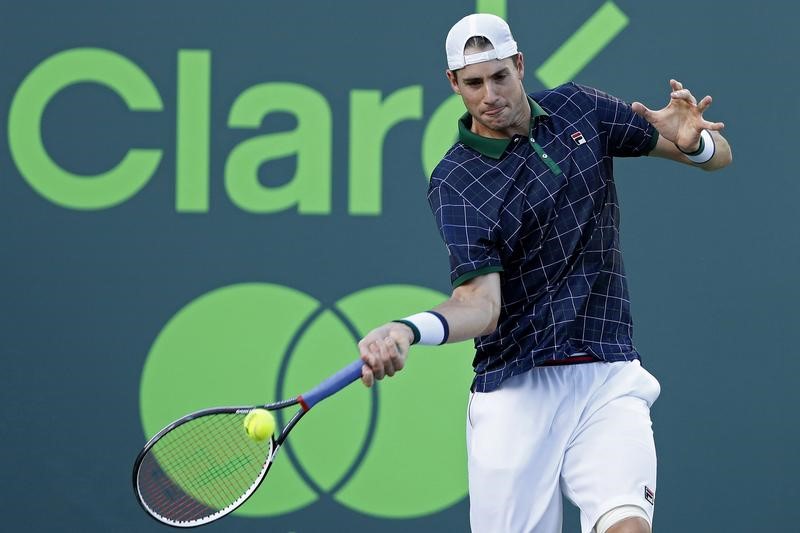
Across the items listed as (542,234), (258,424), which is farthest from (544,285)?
(258,424)

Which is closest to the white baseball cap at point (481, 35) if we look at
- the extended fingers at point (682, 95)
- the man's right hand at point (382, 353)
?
the extended fingers at point (682, 95)

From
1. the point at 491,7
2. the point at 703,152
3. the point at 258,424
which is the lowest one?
the point at 258,424

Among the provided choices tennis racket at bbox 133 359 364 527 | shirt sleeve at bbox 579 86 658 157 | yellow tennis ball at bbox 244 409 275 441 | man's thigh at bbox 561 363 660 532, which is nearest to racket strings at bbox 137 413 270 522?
tennis racket at bbox 133 359 364 527

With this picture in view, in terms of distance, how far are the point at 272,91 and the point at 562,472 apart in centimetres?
213

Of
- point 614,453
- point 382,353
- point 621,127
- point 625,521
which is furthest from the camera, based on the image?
point 621,127

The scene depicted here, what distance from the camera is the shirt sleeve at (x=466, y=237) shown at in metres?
3.39

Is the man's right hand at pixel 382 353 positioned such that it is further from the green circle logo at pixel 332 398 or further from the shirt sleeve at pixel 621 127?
the green circle logo at pixel 332 398

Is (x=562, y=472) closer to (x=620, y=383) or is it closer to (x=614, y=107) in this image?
(x=620, y=383)

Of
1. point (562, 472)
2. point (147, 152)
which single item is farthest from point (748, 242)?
point (147, 152)

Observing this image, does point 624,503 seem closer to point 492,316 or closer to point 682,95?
point 492,316

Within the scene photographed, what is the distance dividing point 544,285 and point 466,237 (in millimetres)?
279

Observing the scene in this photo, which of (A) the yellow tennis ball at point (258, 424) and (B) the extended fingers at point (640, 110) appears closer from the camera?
(A) the yellow tennis ball at point (258, 424)

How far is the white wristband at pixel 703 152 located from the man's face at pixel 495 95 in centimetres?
52

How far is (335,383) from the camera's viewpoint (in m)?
3.00
